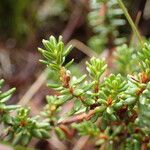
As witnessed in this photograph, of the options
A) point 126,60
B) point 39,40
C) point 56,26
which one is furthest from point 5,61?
point 126,60

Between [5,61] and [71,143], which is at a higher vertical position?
[5,61]

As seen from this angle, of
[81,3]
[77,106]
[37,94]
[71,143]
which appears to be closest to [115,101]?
[77,106]

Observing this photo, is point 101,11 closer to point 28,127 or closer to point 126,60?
point 126,60

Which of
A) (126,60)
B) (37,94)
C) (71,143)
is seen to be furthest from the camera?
(37,94)

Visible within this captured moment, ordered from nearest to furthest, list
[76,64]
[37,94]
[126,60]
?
[126,60]
[37,94]
[76,64]

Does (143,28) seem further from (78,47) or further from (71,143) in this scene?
(71,143)

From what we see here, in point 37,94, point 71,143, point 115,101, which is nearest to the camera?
point 115,101

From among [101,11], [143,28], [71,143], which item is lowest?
[71,143]

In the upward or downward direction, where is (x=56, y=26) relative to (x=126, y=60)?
upward

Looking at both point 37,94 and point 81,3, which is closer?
point 37,94
